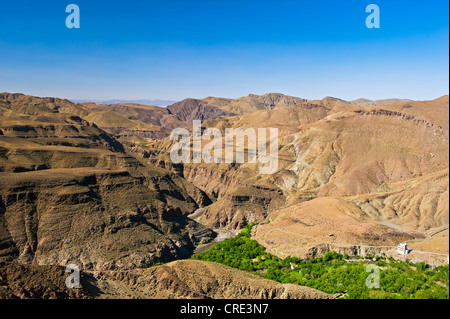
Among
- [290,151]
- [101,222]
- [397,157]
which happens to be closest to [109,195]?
[101,222]

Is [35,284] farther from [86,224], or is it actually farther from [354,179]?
[354,179]

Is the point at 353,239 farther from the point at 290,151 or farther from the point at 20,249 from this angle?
the point at 290,151

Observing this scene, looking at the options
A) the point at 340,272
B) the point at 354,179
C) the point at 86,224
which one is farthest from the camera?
the point at 354,179

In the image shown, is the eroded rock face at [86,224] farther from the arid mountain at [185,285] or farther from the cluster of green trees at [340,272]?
the arid mountain at [185,285]

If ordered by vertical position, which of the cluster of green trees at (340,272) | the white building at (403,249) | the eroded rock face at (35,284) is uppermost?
the eroded rock face at (35,284)

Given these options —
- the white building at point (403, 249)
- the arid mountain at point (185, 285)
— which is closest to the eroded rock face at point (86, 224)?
the arid mountain at point (185, 285)


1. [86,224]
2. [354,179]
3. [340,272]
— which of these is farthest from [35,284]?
[354,179]
